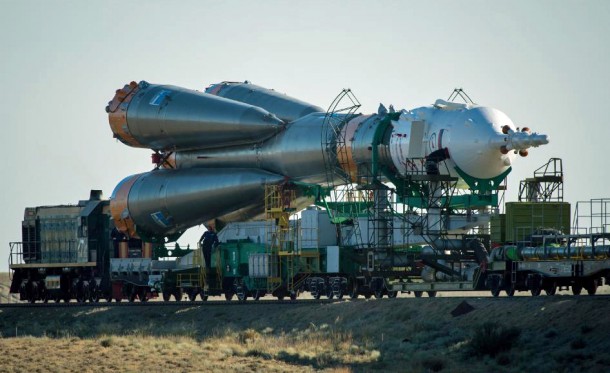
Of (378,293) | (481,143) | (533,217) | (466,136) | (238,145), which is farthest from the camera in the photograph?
(238,145)

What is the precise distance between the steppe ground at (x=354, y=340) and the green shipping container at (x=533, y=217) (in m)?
4.44

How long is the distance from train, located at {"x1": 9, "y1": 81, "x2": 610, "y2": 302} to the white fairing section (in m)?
0.06

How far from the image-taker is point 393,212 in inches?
2073

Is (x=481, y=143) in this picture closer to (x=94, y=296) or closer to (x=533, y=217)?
(x=533, y=217)

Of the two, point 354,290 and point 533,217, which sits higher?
point 533,217

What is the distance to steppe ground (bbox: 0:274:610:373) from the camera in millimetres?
33906

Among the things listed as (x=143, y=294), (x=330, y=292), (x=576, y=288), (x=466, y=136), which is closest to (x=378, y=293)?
(x=330, y=292)

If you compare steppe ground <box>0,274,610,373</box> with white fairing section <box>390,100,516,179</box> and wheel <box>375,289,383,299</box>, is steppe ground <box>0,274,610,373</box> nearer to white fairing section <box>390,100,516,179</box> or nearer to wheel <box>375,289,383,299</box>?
wheel <box>375,289,383,299</box>

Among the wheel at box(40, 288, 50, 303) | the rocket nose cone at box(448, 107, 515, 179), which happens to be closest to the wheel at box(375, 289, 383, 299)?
the rocket nose cone at box(448, 107, 515, 179)

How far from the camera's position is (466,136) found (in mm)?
48500

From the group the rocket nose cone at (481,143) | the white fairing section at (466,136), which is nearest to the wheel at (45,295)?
the white fairing section at (466,136)

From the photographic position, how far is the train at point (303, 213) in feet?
154

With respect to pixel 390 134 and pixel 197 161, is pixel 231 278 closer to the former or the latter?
pixel 197 161

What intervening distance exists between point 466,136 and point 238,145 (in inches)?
618
